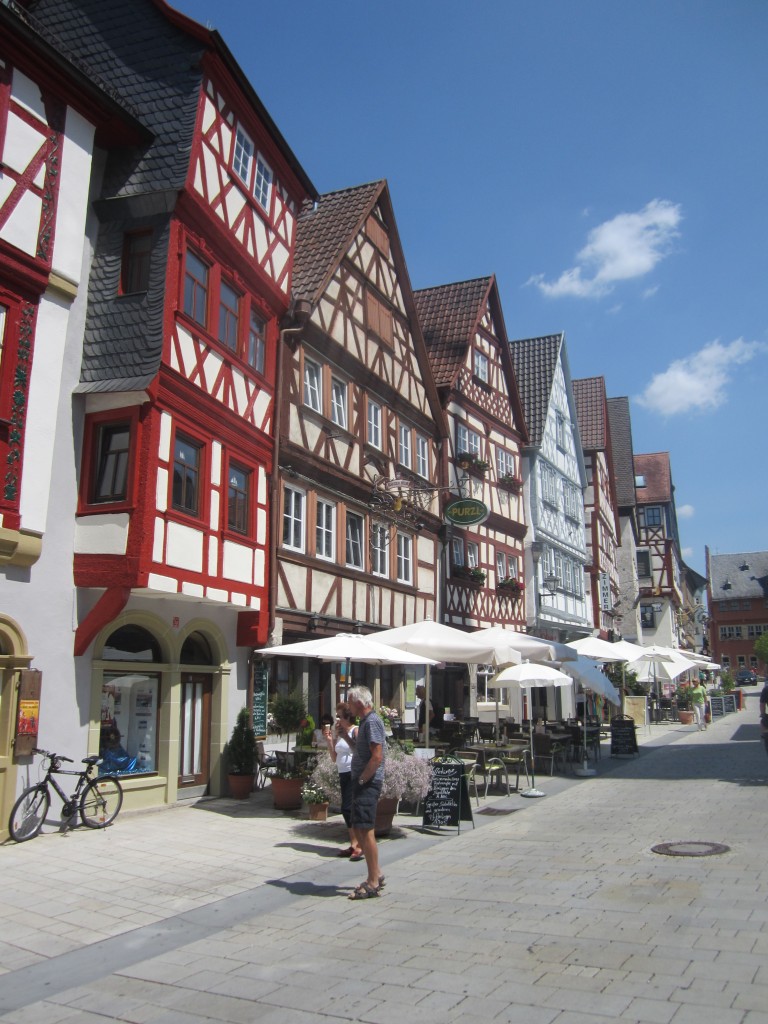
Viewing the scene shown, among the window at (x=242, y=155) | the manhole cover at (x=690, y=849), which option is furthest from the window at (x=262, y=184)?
the manhole cover at (x=690, y=849)

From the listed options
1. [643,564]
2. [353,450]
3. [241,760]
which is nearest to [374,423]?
[353,450]

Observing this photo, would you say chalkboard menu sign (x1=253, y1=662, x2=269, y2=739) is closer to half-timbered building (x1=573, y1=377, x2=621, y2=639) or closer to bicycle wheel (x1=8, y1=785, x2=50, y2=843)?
bicycle wheel (x1=8, y1=785, x2=50, y2=843)

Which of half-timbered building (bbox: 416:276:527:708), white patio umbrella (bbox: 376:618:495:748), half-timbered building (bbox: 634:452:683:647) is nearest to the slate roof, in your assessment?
half-timbered building (bbox: 634:452:683:647)

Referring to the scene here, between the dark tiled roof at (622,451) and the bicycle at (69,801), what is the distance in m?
50.6

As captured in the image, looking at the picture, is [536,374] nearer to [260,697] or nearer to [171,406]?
[260,697]

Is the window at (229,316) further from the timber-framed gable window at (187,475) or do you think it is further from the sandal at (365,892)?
the sandal at (365,892)

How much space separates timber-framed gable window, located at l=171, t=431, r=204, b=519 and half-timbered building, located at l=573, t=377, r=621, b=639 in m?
31.5

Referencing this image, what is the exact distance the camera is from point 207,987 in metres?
5.64

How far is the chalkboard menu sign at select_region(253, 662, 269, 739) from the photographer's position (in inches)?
614

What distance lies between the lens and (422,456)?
2486 centimetres

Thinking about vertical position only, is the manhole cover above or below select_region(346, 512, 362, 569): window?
below

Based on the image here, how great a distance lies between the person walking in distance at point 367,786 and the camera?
790 centimetres

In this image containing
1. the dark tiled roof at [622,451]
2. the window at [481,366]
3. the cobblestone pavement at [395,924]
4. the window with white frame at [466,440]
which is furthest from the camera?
the dark tiled roof at [622,451]

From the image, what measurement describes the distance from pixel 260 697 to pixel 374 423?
840 cm
